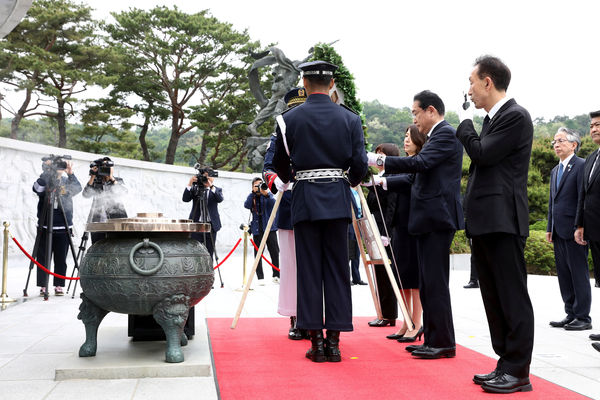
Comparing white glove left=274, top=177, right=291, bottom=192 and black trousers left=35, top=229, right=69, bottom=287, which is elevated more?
white glove left=274, top=177, right=291, bottom=192

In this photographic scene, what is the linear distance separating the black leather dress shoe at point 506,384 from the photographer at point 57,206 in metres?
5.49

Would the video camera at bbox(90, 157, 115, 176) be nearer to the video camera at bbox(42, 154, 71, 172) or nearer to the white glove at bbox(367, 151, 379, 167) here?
the video camera at bbox(42, 154, 71, 172)

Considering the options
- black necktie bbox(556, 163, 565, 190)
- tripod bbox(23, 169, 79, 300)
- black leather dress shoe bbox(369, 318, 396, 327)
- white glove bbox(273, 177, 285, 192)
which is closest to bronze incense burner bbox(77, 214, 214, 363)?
white glove bbox(273, 177, 285, 192)

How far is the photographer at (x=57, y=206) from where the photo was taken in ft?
22.2

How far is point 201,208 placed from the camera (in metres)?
7.79

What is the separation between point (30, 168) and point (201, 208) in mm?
5671

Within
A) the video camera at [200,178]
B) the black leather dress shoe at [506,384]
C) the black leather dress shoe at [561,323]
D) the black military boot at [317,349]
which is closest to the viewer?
the black leather dress shoe at [506,384]

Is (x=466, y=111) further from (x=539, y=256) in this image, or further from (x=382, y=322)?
(x=539, y=256)

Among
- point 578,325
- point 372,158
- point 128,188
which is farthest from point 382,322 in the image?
point 128,188

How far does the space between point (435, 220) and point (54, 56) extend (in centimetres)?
2013

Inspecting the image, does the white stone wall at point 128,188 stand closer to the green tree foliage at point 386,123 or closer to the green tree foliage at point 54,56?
the green tree foliage at point 54,56

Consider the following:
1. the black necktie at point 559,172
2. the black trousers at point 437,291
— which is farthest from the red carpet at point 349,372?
the black necktie at point 559,172

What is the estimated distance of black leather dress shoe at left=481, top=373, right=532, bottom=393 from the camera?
2857 millimetres

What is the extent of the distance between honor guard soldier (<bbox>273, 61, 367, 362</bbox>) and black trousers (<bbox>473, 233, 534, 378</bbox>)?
0.95 m
